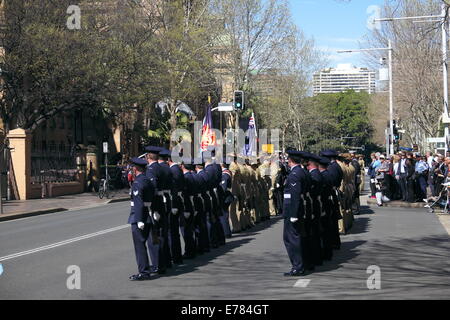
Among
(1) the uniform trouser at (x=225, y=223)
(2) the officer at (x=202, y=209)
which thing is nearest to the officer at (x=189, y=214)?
(2) the officer at (x=202, y=209)

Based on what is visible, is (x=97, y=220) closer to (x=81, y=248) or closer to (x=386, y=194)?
(x=81, y=248)

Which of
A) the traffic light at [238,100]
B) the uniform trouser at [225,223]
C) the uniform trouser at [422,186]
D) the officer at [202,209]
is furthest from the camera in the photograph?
the traffic light at [238,100]

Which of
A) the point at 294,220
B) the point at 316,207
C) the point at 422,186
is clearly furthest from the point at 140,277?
the point at 422,186

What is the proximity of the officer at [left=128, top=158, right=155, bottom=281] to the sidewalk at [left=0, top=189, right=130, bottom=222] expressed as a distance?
13.9m

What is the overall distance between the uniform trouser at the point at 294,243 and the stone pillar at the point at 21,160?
22.9 m

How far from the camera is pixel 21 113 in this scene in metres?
35.8

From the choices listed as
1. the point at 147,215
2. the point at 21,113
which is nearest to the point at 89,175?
the point at 21,113

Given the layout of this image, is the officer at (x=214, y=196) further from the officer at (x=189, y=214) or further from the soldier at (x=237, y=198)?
the soldier at (x=237, y=198)

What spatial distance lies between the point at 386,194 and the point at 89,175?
1686 centimetres

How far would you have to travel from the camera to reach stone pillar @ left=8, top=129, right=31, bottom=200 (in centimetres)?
3219

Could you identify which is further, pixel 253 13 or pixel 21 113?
pixel 253 13

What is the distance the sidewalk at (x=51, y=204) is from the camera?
25.5m

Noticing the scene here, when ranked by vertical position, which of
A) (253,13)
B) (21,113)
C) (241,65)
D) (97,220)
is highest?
(253,13)
